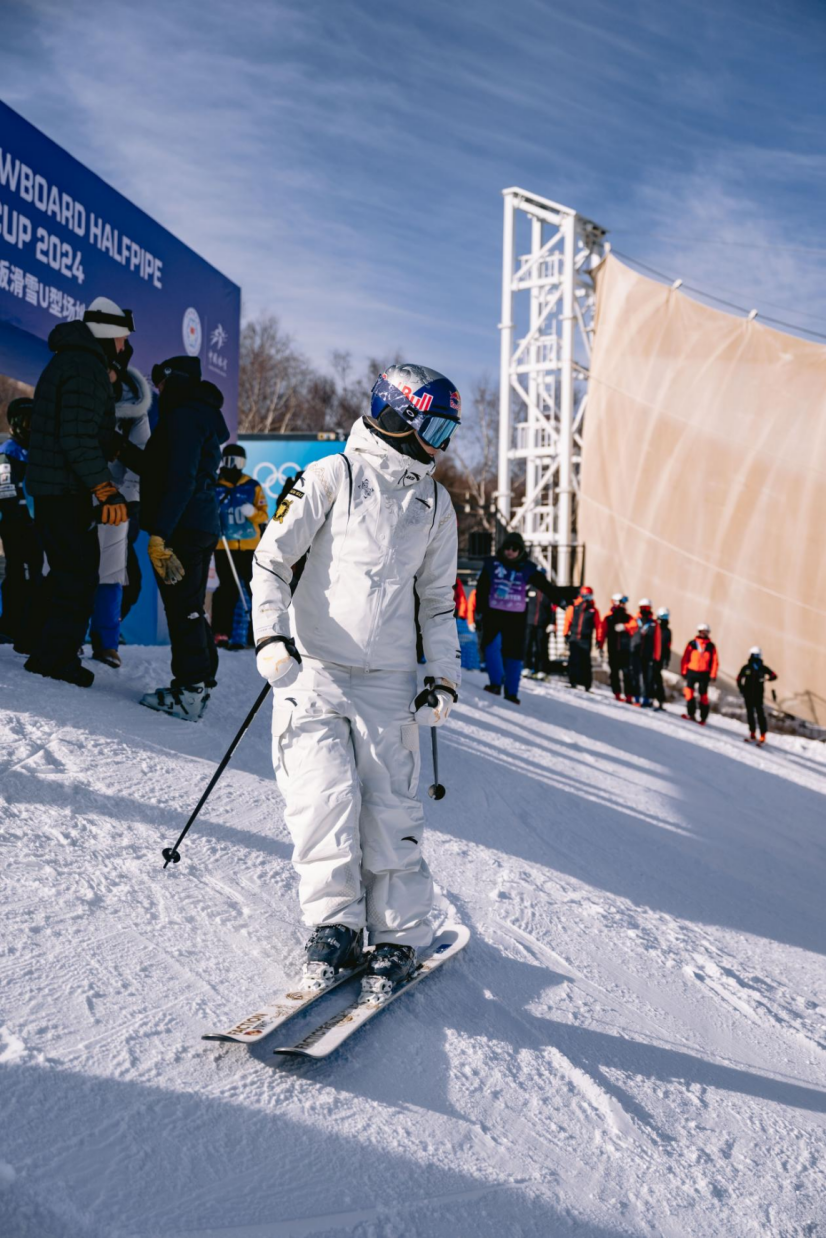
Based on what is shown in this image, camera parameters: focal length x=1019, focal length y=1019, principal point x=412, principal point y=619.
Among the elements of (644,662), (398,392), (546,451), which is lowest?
(644,662)

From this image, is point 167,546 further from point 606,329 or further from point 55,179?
point 606,329

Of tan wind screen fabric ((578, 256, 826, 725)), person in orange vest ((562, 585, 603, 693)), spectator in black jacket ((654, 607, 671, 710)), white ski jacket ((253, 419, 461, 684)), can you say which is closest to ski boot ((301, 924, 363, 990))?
white ski jacket ((253, 419, 461, 684))

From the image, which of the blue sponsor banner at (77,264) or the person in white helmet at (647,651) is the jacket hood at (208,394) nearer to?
the blue sponsor banner at (77,264)

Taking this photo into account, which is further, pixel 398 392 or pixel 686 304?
pixel 686 304

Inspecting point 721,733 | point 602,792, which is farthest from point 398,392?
point 721,733

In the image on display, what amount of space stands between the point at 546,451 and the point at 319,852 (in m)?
24.9

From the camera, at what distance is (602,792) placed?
720 cm

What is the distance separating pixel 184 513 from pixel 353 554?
2436 mm

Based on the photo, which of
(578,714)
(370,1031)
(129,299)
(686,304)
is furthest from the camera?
(686,304)

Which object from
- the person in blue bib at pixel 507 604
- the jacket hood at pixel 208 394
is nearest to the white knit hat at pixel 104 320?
the jacket hood at pixel 208 394

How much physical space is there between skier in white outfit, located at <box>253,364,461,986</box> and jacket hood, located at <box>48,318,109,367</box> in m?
2.42

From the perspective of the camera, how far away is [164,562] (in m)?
5.14

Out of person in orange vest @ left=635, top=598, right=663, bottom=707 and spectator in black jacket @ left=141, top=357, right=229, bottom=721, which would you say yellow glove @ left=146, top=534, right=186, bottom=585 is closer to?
spectator in black jacket @ left=141, top=357, right=229, bottom=721

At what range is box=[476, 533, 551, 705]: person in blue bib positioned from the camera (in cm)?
995
